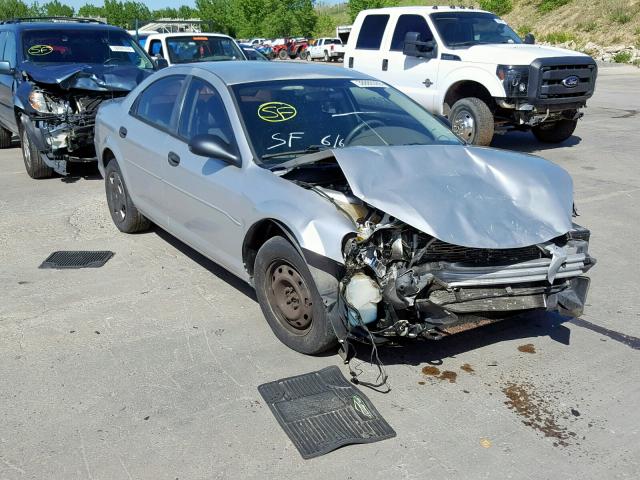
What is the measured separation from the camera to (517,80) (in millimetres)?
9742

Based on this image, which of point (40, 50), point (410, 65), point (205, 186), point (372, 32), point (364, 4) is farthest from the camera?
point (364, 4)

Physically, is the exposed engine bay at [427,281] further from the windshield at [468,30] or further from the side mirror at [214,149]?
the windshield at [468,30]

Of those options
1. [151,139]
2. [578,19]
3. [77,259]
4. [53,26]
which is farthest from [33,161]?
[578,19]

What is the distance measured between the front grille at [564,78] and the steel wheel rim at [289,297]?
6.97 metres

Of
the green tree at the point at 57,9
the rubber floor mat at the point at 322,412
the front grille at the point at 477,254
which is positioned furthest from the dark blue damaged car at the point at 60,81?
the green tree at the point at 57,9

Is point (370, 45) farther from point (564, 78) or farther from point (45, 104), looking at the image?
point (45, 104)

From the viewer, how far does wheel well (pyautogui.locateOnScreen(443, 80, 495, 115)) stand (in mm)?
10469

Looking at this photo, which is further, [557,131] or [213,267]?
[557,131]

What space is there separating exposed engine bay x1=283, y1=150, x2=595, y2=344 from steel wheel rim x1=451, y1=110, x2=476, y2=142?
21.1 feet

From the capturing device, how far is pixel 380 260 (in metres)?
3.62

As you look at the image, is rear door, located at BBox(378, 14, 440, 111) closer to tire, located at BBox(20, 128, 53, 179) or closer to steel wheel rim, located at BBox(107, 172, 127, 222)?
tire, located at BBox(20, 128, 53, 179)

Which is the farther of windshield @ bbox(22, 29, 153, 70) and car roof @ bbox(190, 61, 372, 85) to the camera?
windshield @ bbox(22, 29, 153, 70)

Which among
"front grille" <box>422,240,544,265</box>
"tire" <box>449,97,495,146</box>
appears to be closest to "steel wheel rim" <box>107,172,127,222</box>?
"front grille" <box>422,240,544,265</box>

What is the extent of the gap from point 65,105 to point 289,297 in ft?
18.5
